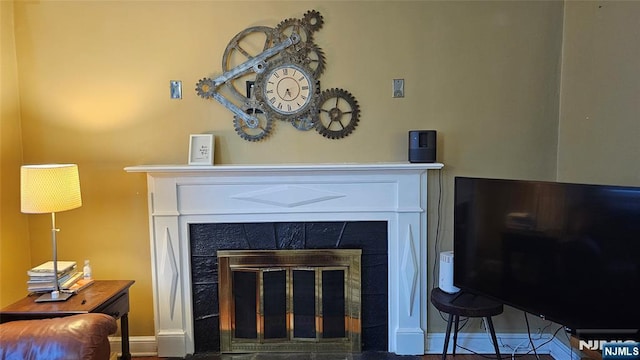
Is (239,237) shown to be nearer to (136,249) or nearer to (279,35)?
(136,249)

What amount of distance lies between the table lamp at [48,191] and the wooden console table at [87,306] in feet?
0.22

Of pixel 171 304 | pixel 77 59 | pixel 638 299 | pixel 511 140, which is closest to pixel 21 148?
pixel 77 59

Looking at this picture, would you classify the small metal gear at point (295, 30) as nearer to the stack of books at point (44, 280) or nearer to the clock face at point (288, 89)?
the clock face at point (288, 89)

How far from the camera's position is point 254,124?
2.62m

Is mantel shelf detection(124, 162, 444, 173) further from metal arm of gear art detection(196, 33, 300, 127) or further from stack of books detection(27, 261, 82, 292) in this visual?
stack of books detection(27, 261, 82, 292)

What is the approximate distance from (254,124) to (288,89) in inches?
12.4

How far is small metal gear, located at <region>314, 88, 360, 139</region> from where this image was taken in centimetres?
261

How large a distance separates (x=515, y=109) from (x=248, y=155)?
1.77 metres

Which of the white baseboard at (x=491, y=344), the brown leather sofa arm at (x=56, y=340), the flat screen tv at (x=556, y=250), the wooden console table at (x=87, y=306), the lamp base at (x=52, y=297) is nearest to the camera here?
the brown leather sofa arm at (x=56, y=340)

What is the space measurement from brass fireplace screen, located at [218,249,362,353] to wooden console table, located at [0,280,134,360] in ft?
1.93

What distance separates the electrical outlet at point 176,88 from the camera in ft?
8.59

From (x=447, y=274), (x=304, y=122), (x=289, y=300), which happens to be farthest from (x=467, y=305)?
(x=304, y=122)

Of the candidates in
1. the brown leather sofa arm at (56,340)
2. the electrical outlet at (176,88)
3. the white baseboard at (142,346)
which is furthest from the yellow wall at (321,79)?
the brown leather sofa arm at (56,340)

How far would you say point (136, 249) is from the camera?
2.71m
